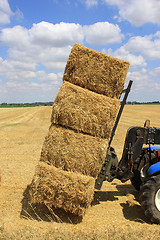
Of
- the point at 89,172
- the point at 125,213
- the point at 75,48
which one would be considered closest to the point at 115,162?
the point at 89,172

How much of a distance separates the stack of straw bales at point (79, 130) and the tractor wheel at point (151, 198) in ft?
3.43

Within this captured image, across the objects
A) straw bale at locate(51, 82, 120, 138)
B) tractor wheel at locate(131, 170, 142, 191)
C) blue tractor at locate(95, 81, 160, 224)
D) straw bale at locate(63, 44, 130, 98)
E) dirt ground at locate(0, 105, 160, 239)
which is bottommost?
dirt ground at locate(0, 105, 160, 239)

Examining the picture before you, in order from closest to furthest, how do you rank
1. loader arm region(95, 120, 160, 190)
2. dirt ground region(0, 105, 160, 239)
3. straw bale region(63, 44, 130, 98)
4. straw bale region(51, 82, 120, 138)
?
dirt ground region(0, 105, 160, 239), straw bale region(51, 82, 120, 138), straw bale region(63, 44, 130, 98), loader arm region(95, 120, 160, 190)

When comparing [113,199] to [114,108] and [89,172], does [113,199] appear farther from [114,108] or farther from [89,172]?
[114,108]

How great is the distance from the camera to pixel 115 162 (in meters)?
4.97

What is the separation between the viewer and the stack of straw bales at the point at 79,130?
13.9 feet

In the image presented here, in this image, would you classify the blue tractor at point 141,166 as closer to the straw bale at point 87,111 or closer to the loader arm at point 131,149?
the loader arm at point 131,149

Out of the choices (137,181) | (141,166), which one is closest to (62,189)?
(141,166)

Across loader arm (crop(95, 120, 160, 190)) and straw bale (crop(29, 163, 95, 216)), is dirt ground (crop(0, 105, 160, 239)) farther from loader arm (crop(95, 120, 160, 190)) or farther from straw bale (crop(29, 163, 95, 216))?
loader arm (crop(95, 120, 160, 190))

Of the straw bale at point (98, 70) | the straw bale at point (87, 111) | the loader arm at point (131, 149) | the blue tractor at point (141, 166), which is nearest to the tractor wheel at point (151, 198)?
the blue tractor at point (141, 166)

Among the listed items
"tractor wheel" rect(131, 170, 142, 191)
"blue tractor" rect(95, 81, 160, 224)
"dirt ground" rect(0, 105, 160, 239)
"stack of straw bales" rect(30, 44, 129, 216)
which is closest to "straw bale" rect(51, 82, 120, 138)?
"stack of straw bales" rect(30, 44, 129, 216)

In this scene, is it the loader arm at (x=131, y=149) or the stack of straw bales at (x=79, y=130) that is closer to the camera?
the stack of straw bales at (x=79, y=130)

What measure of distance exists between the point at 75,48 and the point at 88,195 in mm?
3068

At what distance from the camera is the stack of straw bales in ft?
13.9
